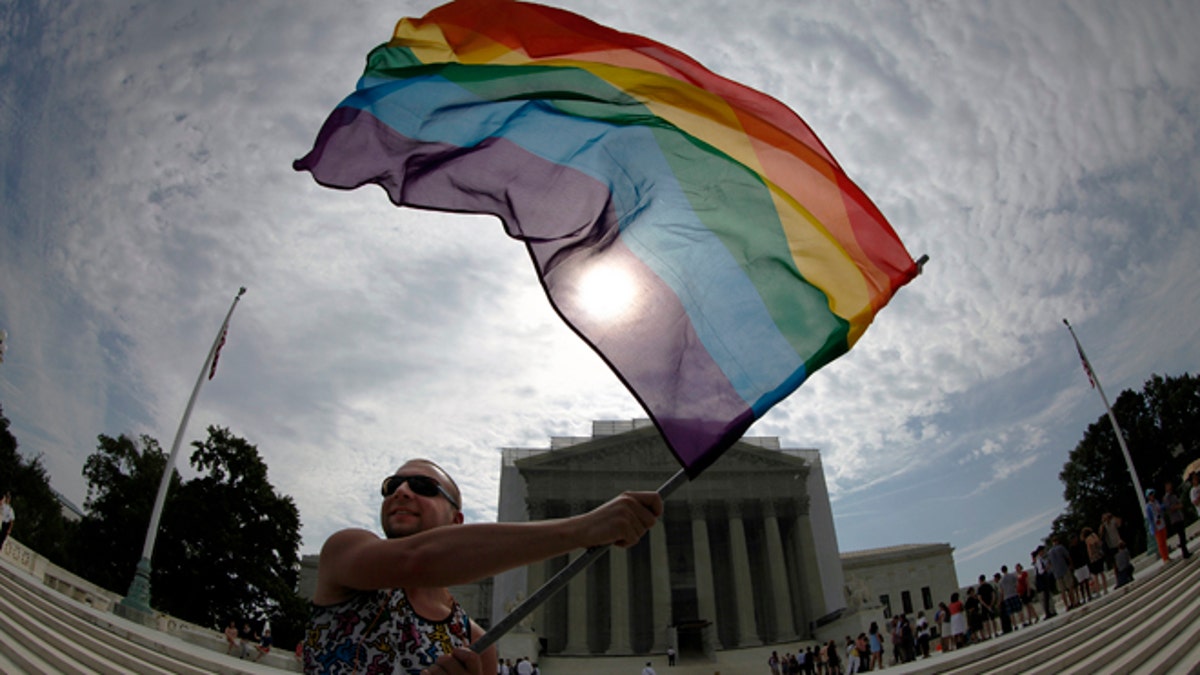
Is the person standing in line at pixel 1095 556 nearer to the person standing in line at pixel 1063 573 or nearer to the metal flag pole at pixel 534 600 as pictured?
the person standing in line at pixel 1063 573

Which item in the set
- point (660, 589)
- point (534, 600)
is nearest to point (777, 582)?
point (660, 589)

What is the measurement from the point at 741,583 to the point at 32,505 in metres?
39.4

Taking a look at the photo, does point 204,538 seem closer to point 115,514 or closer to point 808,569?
point 115,514

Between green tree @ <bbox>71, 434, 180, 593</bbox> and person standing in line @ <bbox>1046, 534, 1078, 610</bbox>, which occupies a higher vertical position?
green tree @ <bbox>71, 434, 180, 593</bbox>

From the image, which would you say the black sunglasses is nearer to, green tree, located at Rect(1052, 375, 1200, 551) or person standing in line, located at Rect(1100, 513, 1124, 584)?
person standing in line, located at Rect(1100, 513, 1124, 584)

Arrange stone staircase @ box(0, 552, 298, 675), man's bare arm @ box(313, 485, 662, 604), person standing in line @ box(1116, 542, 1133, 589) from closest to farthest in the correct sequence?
1. man's bare arm @ box(313, 485, 662, 604)
2. stone staircase @ box(0, 552, 298, 675)
3. person standing in line @ box(1116, 542, 1133, 589)

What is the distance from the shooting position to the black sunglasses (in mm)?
2043

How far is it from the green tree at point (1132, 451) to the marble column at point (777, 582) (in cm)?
1683

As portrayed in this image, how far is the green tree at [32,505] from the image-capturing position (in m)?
33.9

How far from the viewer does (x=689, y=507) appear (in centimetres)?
4534

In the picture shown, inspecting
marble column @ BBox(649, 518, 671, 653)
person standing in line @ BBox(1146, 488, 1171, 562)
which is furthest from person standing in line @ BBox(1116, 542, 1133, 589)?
marble column @ BBox(649, 518, 671, 653)

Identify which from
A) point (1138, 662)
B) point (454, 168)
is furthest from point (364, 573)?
point (1138, 662)

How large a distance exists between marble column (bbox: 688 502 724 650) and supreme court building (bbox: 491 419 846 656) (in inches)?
2.5

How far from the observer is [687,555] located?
158 feet
